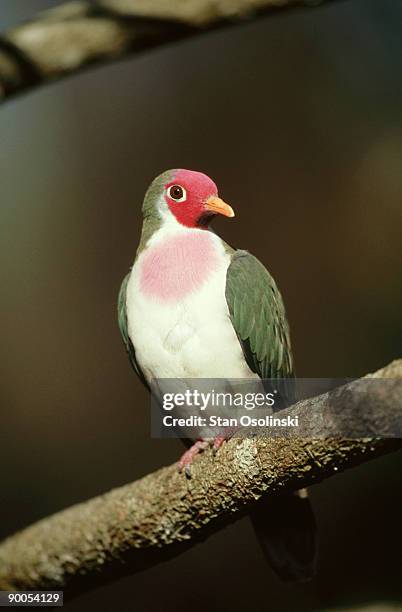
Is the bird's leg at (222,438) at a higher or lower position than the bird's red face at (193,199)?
lower

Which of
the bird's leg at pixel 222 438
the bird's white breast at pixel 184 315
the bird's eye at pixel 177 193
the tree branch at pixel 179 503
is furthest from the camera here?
the bird's eye at pixel 177 193

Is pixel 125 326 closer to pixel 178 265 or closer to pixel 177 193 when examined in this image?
pixel 178 265

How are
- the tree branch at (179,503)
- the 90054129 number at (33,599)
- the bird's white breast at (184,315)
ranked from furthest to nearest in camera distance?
the 90054129 number at (33,599) < the bird's white breast at (184,315) < the tree branch at (179,503)

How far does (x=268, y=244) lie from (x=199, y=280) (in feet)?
1.48

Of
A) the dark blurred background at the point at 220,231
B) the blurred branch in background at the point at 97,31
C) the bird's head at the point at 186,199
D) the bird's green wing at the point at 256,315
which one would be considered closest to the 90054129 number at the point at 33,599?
the dark blurred background at the point at 220,231

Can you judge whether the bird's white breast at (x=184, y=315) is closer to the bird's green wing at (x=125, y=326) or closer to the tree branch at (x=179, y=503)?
the bird's green wing at (x=125, y=326)

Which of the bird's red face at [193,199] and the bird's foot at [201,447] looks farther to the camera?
the bird's red face at [193,199]

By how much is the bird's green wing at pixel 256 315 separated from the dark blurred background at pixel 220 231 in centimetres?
23

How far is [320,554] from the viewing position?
83.0 inches

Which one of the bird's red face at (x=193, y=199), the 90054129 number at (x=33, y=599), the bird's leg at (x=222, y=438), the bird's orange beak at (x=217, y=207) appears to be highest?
the bird's red face at (x=193, y=199)

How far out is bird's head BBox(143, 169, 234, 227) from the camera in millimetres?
1703

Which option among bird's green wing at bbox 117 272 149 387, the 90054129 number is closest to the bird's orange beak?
bird's green wing at bbox 117 272 149 387

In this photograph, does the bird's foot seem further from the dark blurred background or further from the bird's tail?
the dark blurred background

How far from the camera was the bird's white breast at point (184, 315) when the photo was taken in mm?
1638
